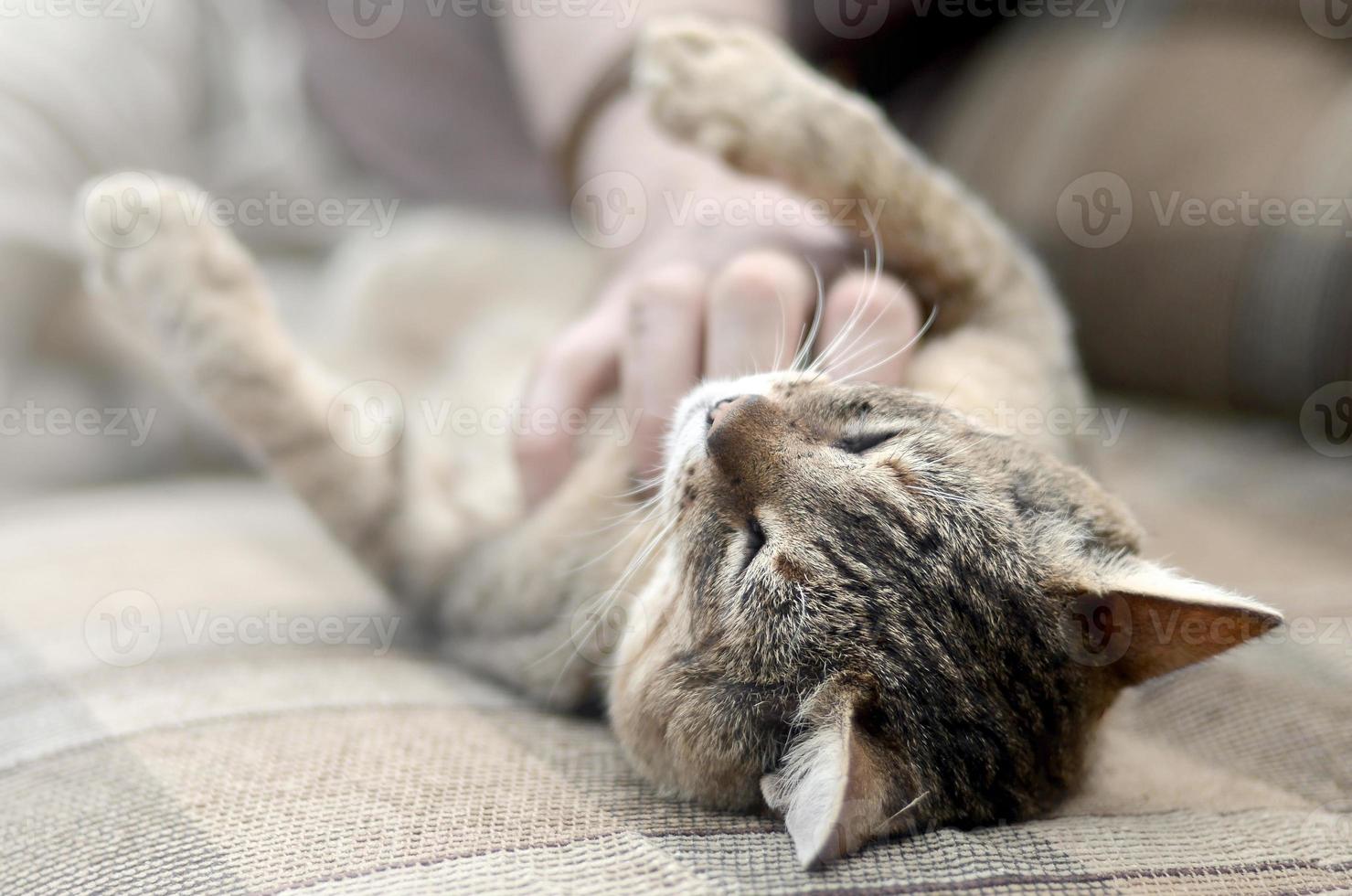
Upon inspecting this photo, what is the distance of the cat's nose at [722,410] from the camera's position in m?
0.86

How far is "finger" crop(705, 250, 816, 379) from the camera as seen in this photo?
1.01 metres

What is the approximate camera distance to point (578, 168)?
1.69 m

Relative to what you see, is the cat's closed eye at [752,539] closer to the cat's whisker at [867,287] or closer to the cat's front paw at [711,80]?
the cat's whisker at [867,287]

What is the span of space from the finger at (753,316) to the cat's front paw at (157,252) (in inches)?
27.0

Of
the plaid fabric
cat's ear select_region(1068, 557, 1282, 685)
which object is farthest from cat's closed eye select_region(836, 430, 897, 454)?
the plaid fabric

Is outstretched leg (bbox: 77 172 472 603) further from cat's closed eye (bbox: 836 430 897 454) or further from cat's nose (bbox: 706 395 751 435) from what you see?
cat's closed eye (bbox: 836 430 897 454)

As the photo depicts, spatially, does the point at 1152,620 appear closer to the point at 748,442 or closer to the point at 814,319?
the point at 748,442

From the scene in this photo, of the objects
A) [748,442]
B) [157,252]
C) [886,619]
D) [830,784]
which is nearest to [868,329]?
[748,442]

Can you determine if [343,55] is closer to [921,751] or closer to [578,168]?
[578,168]

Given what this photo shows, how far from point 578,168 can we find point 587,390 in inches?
27.9

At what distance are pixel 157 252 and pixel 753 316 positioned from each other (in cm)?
83

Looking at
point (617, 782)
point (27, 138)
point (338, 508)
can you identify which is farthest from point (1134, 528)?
point (27, 138)

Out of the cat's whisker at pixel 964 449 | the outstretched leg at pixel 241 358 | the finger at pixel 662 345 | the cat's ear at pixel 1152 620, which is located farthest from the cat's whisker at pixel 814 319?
the outstretched leg at pixel 241 358

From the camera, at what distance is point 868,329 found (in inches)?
40.9
